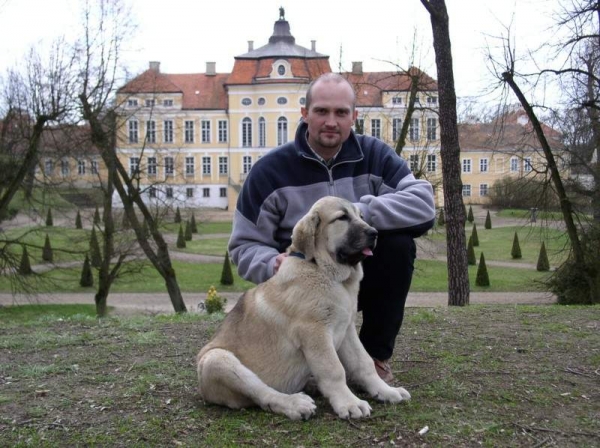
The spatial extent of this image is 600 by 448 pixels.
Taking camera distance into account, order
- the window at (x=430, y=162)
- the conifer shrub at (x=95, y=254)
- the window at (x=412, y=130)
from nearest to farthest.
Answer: the conifer shrub at (x=95, y=254) → the window at (x=412, y=130) → the window at (x=430, y=162)

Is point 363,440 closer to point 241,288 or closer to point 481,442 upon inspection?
point 481,442

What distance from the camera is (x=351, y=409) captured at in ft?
12.2

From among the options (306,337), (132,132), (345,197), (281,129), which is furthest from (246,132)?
(306,337)

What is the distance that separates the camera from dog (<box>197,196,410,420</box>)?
147 inches

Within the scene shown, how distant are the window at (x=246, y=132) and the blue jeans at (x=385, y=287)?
6835 centimetres

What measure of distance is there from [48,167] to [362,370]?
A: 20.6m

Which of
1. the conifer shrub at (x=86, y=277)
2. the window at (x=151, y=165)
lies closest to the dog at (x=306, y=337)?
the window at (x=151, y=165)

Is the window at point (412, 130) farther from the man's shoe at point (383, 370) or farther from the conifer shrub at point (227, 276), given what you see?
the man's shoe at point (383, 370)

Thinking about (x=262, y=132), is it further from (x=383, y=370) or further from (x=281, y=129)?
(x=383, y=370)

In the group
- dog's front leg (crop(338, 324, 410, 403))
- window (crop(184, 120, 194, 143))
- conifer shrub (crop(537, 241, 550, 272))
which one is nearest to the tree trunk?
dog's front leg (crop(338, 324, 410, 403))

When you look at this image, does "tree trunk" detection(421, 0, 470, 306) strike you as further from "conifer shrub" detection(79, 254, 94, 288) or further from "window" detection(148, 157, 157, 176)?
"conifer shrub" detection(79, 254, 94, 288)

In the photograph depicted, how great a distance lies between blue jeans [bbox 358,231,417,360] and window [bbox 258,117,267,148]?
2663 inches

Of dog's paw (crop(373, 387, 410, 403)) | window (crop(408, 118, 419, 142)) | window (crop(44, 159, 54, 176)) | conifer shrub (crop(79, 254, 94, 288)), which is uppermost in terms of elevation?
window (crop(408, 118, 419, 142))

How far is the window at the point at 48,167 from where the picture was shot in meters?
21.8
